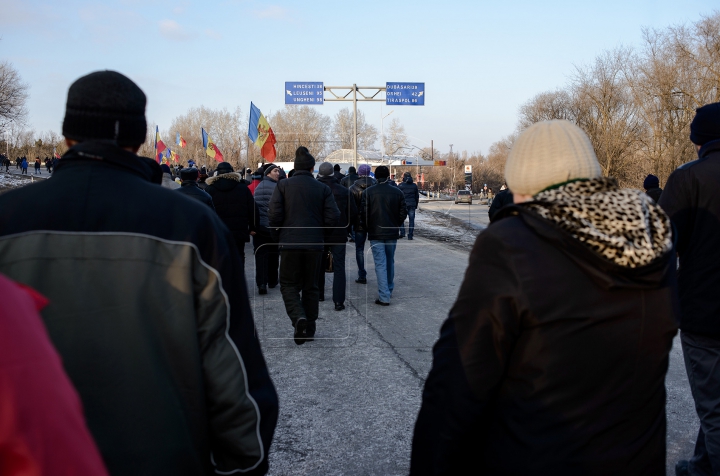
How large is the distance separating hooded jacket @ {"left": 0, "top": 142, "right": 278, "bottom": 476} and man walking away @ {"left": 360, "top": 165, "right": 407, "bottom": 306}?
6669 millimetres

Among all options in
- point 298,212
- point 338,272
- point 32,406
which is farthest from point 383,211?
point 32,406

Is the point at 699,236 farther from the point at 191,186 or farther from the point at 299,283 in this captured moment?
the point at 191,186

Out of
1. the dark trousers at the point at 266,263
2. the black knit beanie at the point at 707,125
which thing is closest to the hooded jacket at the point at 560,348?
the black knit beanie at the point at 707,125

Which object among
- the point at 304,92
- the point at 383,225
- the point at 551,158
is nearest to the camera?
the point at 551,158

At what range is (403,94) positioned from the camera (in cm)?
3133

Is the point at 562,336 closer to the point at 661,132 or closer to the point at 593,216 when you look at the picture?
the point at 593,216

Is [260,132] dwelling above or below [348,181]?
above

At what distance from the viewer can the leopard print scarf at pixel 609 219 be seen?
5.64 ft

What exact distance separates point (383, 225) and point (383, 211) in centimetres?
21

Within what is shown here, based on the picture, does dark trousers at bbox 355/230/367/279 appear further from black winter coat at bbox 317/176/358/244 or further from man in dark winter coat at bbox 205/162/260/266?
man in dark winter coat at bbox 205/162/260/266

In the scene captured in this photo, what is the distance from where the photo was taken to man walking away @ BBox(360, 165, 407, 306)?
334 inches

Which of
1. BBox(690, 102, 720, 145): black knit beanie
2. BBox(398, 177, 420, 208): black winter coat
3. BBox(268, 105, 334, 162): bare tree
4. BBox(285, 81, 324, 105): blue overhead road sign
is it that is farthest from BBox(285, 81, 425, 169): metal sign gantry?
BBox(268, 105, 334, 162): bare tree

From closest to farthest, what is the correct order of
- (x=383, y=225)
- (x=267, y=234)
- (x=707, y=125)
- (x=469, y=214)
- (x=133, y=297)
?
1. (x=133, y=297)
2. (x=707, y=125)
3. (x=383, y=225)
4. (x=267, y=234)
5. (x=469, y=214)

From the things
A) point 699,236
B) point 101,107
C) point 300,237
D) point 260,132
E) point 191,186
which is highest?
point 260,132
